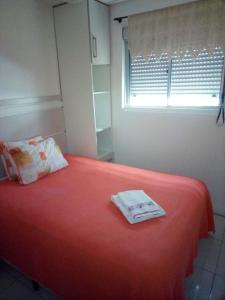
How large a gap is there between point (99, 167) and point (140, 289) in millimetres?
1335

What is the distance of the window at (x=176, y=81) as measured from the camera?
218 centimetres

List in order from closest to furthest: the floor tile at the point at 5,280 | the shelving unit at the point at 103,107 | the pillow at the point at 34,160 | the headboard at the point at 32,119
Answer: the floor tile at the point at 5,280 → the pillow at the point at 34,160 → the headboard at the point at 32,119 → the shelving unit at the point at 103,107

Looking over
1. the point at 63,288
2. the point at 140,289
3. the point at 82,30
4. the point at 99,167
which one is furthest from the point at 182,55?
the point at 63,288

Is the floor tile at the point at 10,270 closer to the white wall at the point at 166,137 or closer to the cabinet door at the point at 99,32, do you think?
the white wall at the point at 166,137

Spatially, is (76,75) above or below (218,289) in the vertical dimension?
above

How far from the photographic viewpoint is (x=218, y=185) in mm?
2371

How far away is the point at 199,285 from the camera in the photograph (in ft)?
5.33

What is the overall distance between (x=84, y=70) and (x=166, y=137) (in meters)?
1.21

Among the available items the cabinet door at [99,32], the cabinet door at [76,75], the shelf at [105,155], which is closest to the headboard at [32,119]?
the cabinet door at [76,75]

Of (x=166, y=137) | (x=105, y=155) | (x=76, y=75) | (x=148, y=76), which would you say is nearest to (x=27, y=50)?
(x=76, y=75)

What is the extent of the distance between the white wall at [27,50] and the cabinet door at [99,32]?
0.50 metres

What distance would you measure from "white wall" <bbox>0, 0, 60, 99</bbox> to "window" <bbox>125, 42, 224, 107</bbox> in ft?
3.09

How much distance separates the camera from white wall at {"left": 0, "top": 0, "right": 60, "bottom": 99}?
2023 mm

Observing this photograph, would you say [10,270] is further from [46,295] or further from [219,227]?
[219,227]
